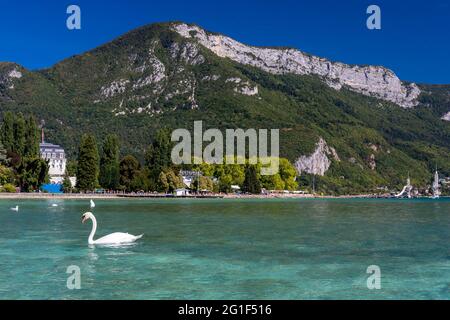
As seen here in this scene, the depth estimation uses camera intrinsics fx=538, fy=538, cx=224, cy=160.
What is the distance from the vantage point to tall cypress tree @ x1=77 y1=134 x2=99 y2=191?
125062 mm

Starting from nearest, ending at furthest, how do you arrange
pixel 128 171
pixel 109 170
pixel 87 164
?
pixel 87 164 → pixel 109 170 → pixel 128 171

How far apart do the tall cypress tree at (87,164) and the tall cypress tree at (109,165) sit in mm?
8350

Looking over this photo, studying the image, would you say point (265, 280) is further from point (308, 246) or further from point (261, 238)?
point (261, 238)

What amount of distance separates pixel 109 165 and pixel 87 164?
43.7ft

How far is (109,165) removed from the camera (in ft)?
455

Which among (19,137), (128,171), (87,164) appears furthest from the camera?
(128,171)

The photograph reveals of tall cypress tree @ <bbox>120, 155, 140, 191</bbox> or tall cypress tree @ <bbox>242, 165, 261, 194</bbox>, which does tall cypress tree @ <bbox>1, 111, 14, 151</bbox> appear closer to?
tall cypress tree @ <bbox>120, 155, 140, 191</bbox>

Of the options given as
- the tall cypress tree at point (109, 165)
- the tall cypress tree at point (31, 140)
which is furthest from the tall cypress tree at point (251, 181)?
the tall cypress tree at point (31, 140)

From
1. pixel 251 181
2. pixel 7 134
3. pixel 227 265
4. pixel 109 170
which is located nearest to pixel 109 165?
pixel 109 170

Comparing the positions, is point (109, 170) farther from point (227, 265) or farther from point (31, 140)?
point (227, 265)

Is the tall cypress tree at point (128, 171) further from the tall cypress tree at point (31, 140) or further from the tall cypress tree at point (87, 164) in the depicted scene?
the tall cypress tree at point (31, 140)

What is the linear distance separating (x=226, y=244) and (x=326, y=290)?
1319 cm

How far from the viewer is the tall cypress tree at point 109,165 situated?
452 feet

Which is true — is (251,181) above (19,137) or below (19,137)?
below
